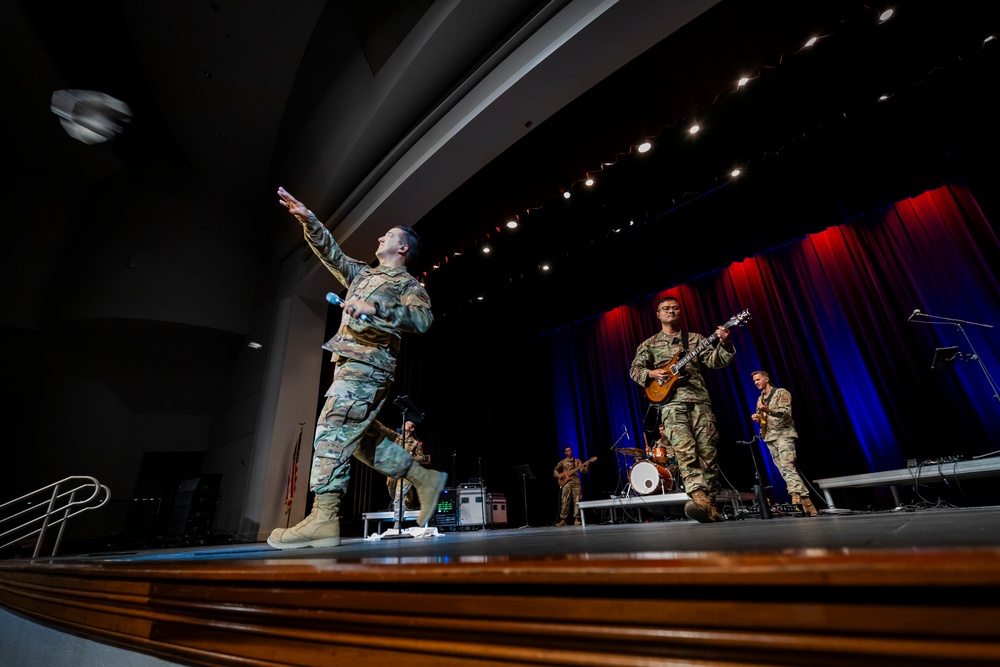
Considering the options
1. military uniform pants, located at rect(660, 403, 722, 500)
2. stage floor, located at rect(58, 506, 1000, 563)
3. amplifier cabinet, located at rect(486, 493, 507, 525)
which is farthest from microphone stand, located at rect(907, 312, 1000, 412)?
amplifier cabinet, located at rect(486, 493, 507, 525)

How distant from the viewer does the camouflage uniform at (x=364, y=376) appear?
2293 millimetres

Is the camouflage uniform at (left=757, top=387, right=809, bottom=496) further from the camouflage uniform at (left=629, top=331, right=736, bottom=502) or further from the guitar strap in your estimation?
the camouflage uniform at (left=629, top=331, right=736, bottom=502)

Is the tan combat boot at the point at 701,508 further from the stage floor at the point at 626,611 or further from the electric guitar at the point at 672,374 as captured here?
the stage floor at the point at 626,611

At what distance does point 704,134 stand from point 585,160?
5.67ft

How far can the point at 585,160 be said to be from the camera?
5113 millimetres

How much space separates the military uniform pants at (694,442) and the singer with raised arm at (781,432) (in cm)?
380

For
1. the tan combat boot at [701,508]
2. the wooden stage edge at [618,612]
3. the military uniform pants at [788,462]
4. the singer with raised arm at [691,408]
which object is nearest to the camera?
the wooden stage edge at [618,612]

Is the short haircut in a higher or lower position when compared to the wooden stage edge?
higher

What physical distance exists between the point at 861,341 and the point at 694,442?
623 cm

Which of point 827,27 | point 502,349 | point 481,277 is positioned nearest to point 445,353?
point 502,349

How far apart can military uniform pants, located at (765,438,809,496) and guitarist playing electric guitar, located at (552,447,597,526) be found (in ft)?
12.0

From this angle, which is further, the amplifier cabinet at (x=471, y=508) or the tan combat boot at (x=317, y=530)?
the amplifier cabinet at (x=471, y=508)

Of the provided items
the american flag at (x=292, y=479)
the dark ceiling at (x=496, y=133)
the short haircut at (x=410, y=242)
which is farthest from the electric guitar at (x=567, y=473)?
the short haircut at (x=410, y=242)

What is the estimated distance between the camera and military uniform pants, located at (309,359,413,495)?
7.43ft
